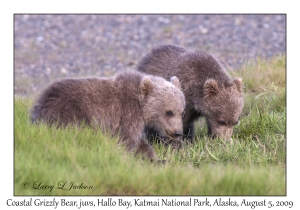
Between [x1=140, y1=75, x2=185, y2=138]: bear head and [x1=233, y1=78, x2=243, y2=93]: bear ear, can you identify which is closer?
[x1=140, y1=75, x2=185, y2=138]: bear head

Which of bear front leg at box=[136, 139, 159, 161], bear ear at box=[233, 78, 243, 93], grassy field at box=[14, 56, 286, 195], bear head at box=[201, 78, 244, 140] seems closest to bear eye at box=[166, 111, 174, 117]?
grassy field at box=[14, 56, 286, 195]

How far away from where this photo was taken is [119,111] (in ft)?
27.5

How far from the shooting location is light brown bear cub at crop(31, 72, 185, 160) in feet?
26.3

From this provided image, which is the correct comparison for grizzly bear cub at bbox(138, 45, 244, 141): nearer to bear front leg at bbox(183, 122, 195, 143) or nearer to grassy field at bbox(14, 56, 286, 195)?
bear front leg at bbox(183, 122, 195, 143)

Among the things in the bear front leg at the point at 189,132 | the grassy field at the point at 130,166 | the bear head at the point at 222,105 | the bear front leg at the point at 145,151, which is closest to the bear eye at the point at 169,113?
the grassy field at the point at 130,166

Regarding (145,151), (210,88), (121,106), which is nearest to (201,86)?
(210,88)

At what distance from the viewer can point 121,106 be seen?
8453mm

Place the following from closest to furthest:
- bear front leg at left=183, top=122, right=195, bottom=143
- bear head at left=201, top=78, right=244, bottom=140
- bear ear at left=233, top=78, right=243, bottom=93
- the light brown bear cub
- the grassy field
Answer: the grassy field, the light brown bear cub, bear head at left=201, top=78, right=244, bottom=140, bear ear at left=233, top=78, right=243, bottom=93, bear front leg at left=183, top=122, right=195, bottom=143

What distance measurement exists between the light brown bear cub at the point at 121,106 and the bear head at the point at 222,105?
0.71 metres

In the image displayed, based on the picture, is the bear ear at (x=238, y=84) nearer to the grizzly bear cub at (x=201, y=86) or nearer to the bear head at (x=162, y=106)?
the grizzly bear cub at (x=201, y=86)

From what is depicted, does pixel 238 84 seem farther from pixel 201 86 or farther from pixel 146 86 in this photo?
pixel 146 86
